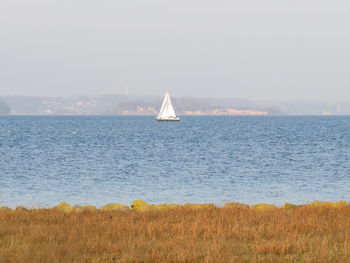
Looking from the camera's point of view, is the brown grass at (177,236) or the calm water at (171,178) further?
the calm water at (171,178)

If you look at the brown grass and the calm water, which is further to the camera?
the calm water

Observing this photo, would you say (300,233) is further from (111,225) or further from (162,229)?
(111,225)

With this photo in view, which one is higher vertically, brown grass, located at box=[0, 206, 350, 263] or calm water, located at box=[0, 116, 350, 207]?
brown grass, located at box=[0, 206, 350, 263]

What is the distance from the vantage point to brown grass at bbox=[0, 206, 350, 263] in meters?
10.7

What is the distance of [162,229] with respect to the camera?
1386 cm

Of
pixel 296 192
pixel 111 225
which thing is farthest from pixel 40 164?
pixel 111 225

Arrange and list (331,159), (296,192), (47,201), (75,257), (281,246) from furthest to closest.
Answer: (331,159)
(296,192)
(47,201)
(281,246)
(75,257)

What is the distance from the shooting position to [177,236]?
12961 millimetres

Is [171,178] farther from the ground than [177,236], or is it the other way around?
[177,236]

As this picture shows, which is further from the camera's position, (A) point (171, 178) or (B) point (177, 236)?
(A) point (171, 178)

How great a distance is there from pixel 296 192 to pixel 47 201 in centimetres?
1336

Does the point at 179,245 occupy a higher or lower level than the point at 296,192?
higher

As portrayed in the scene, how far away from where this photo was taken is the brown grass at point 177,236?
10.7 meters

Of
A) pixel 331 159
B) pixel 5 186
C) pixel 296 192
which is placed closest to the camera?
pixel 296 192
